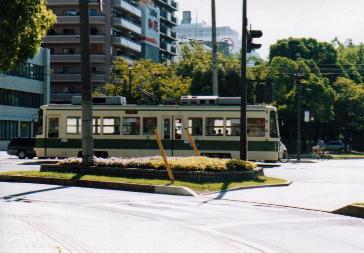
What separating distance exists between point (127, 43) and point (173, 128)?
5988 cm

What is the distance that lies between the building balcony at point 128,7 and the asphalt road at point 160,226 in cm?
7515

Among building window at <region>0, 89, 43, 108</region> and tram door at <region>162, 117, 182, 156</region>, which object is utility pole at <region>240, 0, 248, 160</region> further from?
building window at <region>0, 89, 43, 108</region>

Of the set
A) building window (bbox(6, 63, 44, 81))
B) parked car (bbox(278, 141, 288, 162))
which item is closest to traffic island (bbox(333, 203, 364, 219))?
parked car (bbox(278, 141, 288, 162))

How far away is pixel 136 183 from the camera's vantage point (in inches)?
782

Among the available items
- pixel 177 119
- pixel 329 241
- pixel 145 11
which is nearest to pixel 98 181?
pixel 329 241

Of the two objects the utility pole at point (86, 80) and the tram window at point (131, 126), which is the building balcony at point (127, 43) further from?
the utility pole at point (86, 80)

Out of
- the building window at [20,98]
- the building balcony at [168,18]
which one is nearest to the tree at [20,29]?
the building window at [20,98]

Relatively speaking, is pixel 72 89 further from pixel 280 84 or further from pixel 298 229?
pixel 298 229

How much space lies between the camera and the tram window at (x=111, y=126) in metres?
33.8

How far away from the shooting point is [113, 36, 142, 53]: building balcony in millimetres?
88938

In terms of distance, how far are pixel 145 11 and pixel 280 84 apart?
144 ft

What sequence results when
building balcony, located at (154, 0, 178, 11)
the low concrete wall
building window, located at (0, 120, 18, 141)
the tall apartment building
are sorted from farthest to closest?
building balcony, located at (154, 0, 178, 11) < the tall apartment building < building window, located at (0, 120, 18, 141) < the low concrete wall

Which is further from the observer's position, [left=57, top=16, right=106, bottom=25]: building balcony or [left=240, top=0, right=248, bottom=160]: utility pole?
[left=57, top=16, right=106, bottom=25]: building balcony

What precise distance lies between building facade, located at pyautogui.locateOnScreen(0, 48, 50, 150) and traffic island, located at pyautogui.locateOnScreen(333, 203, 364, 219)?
5671cm
